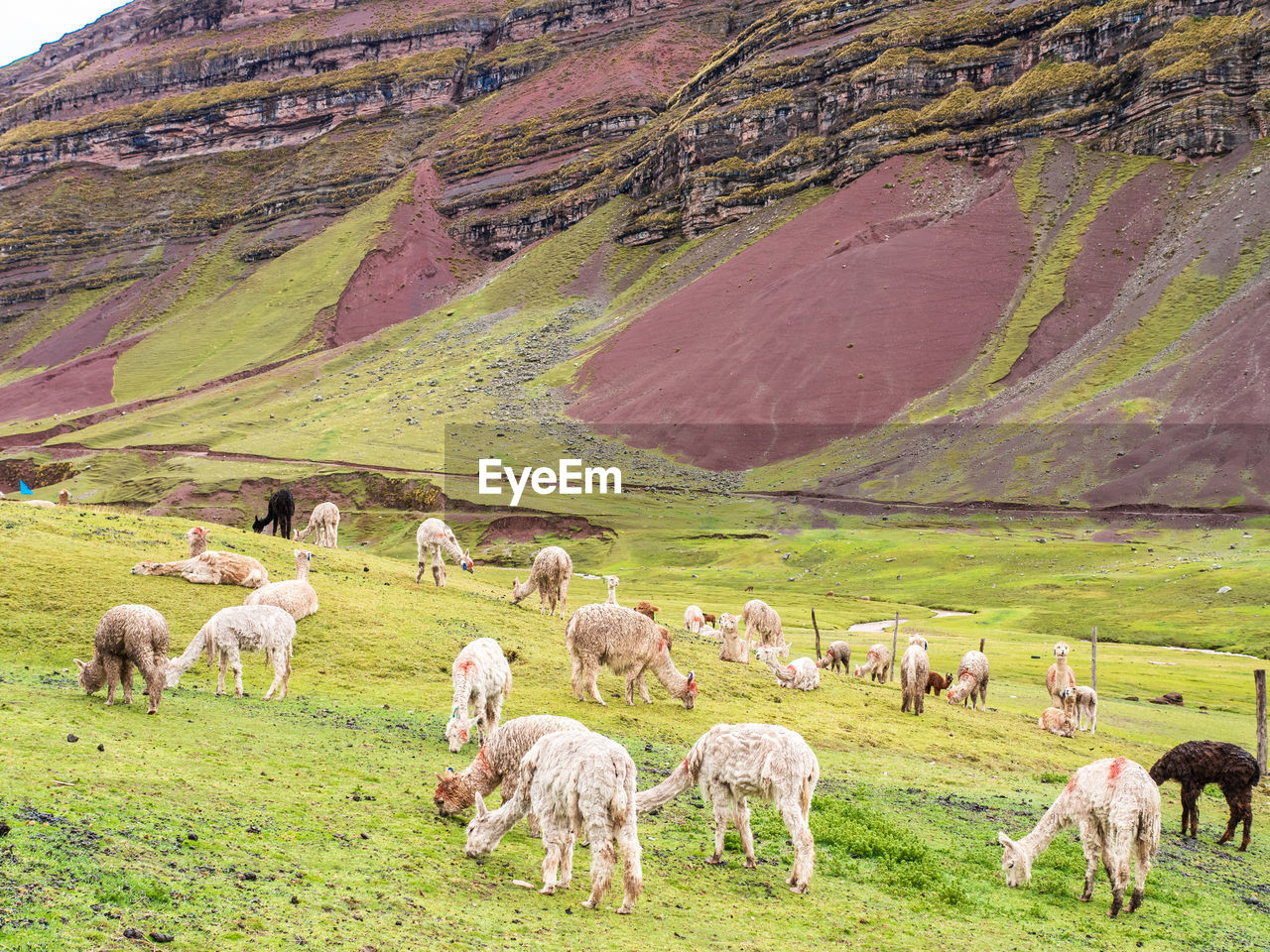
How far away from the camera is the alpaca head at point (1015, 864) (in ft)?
48.9

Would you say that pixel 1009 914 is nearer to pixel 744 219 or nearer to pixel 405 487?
pixel 405 487

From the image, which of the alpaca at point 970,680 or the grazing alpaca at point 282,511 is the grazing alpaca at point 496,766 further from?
the grazing alpaca at point 282,511

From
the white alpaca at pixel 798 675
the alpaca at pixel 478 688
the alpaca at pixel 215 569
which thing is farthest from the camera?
the white alpaca at pixel 798 675

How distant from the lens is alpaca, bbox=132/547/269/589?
26953 millimetres

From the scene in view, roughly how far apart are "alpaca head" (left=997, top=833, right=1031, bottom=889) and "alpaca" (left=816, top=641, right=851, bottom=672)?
2111 cm

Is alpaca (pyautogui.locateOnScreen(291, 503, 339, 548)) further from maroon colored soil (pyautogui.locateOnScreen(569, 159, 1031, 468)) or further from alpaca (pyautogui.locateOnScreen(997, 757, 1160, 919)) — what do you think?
maroon colored soil (pyautogui.locateOnScreen(569, 159, 1031, 468))

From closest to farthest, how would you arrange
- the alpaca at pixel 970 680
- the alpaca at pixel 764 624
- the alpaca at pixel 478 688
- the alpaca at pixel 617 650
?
the alpaca at pixel 478 688, the alpaca at pixel 617 650, the alpaca at pixel 970 680, the alpaca at pixel 764 624

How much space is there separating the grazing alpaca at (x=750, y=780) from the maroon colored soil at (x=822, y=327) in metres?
93.0

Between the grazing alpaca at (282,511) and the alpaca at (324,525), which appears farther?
the grazing alpaca at (282,511)

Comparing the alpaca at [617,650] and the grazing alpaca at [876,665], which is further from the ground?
the alpaca at [617,650]

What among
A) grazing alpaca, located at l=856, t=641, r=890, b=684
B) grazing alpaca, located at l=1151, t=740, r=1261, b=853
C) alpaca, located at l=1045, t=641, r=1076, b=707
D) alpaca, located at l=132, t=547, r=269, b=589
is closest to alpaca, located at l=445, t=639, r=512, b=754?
alpaca, located at l=132, t=547, r=269, b=589

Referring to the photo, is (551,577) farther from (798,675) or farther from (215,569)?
(215,569)

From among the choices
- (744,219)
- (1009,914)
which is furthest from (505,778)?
(744,219)

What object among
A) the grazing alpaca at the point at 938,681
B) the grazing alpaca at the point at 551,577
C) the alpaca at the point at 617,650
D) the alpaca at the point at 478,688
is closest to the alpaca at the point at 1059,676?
the grazing alpaca at the point at 938,681
